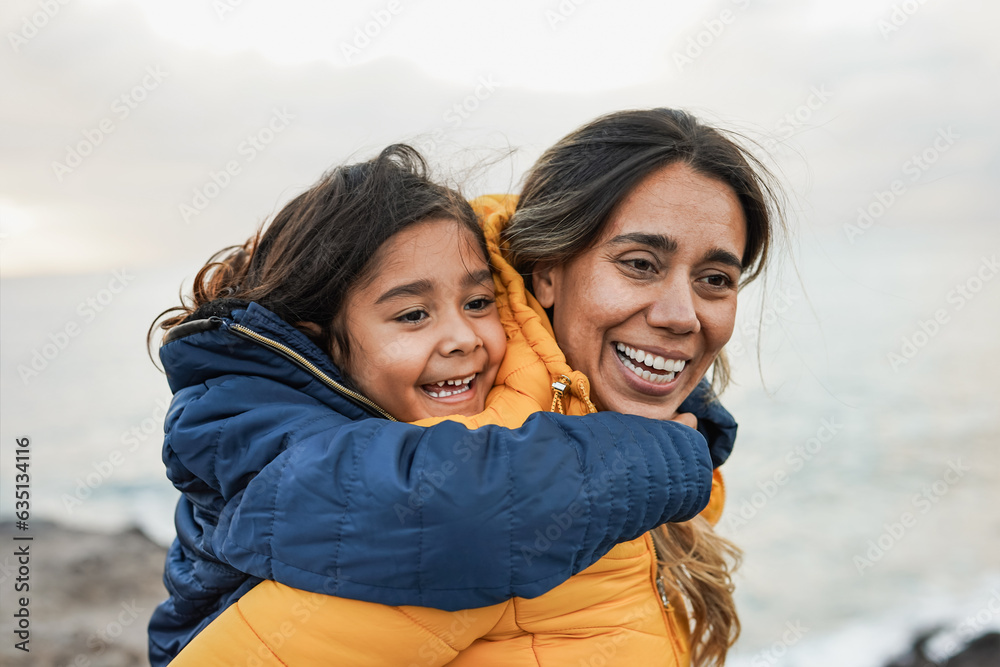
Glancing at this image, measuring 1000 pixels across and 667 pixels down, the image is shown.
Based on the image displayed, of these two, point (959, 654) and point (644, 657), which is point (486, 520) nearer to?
point (644, 657)

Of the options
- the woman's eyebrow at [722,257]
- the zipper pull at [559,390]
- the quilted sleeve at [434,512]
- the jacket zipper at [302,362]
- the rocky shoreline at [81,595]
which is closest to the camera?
the quilted sleeve at [434,512]

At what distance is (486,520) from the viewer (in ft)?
4.77

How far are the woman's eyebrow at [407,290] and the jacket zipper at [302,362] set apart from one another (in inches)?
11.6

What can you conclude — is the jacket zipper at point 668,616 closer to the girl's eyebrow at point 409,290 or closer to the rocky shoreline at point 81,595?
the girl's eyebrow at point 409,290

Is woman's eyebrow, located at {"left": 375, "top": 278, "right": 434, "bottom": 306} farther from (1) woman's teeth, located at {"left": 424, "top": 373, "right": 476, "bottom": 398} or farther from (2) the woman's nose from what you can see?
(2) the woman's nose

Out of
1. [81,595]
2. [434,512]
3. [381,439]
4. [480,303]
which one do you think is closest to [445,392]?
[480,303]

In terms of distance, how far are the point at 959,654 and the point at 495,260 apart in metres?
5.62

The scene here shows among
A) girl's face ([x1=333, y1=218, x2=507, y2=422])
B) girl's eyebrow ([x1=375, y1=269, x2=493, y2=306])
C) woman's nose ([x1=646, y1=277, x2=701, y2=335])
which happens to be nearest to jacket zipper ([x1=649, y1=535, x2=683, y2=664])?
woman's nose ([x1=646, y1=277, x2=701, y2=335])

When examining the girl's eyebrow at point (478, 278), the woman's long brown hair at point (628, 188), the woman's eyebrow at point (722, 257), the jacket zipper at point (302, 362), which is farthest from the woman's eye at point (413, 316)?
the woman's eyebrow at point (722, 257)

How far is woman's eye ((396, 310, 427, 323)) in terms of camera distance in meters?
2.08

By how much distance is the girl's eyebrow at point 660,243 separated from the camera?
6.81 ft

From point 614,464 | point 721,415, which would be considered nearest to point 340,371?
point 614,464

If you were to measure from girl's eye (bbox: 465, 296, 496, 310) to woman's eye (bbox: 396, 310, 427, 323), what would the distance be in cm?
16

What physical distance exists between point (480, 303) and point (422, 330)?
9.5 inches
